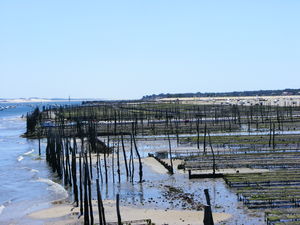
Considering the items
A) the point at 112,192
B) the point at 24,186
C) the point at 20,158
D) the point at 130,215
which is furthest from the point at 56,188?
the point at 20,158

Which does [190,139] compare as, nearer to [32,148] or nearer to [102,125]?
[32,148]

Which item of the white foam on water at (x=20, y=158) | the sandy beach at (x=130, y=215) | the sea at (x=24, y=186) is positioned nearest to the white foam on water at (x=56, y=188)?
the sea at (x=24, y=186)

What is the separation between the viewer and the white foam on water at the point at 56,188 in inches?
1406

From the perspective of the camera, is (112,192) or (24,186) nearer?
(112,192)

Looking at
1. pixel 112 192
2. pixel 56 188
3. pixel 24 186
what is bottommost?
pixel 24 186

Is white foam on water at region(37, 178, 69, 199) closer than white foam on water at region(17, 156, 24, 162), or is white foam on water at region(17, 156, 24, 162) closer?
white foam on water at region(37, 178, 69, 199)

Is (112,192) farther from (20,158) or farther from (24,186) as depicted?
(20,158)

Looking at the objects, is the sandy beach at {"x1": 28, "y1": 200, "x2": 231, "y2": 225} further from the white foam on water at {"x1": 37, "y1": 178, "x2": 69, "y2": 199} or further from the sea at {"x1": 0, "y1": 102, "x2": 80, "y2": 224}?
the white foam on water at {"x1": 37, "y1": 178, "x2": 69, "y2": 199}

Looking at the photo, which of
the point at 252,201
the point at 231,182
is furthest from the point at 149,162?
the point at 252,201

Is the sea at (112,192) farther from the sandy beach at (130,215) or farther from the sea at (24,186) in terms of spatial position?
the sandy beach at (130,215)

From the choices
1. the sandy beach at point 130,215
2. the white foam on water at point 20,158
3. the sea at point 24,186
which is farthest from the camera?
the white foam on water at point 20,158

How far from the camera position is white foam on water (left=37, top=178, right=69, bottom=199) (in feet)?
117

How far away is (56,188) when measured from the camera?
125 ft

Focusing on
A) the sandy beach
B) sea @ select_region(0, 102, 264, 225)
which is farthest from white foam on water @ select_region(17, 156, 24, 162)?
the sandy beach
